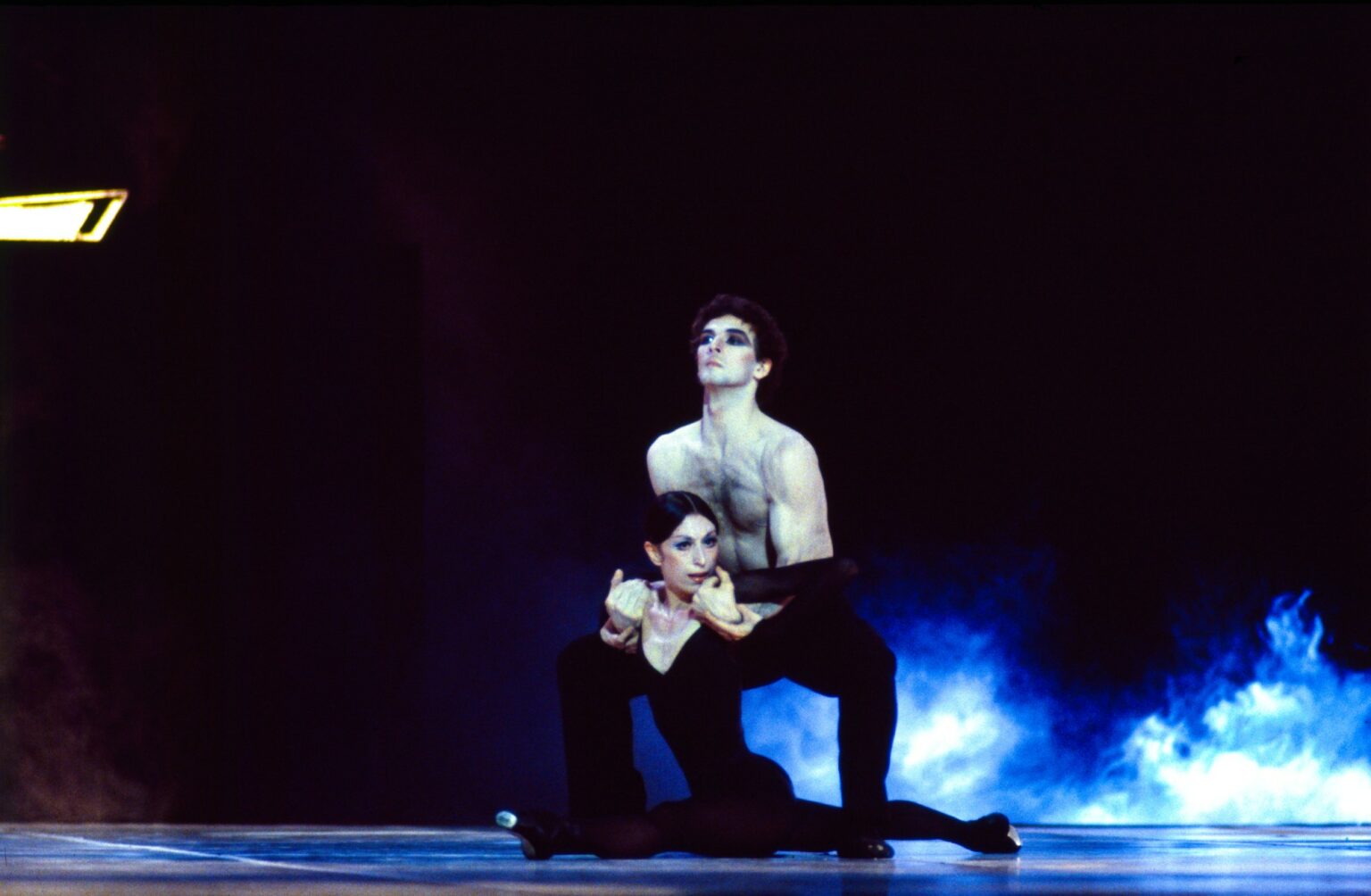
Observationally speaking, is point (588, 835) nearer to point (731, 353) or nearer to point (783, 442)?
point (783, 442)

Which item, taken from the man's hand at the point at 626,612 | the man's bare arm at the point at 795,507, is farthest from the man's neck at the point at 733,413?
the man's hand at the point at 626,612

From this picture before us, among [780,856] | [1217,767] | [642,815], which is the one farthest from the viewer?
[1217,767]

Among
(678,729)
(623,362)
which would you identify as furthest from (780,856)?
(623,362)

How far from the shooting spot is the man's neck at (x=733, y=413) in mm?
4035

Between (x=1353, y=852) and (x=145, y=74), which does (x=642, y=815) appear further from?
→ (x=145, y=74)

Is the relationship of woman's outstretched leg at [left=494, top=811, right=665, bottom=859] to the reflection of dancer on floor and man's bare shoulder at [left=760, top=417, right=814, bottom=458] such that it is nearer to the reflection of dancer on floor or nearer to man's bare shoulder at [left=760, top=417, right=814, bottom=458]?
the reflection of dancer on floor

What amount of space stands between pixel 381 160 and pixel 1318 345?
2529 millimetres

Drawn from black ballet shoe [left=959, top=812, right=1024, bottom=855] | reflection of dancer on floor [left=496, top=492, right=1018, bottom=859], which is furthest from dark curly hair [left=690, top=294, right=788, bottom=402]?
black ballet shoe [left=959, top=812, right=1024, bottom=855]

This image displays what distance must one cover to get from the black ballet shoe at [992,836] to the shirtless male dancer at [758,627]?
0.16m

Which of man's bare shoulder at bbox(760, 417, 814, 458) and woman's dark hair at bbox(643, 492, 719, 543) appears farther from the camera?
man's bare shoulder at bbox(760, 417, 814, 458)

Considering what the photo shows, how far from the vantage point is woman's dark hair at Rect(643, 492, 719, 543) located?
11.6 ft

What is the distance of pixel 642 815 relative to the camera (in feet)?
10.4

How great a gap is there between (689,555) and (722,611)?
0.12 meters

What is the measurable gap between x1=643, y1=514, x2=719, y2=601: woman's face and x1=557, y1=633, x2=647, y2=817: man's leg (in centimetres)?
18
